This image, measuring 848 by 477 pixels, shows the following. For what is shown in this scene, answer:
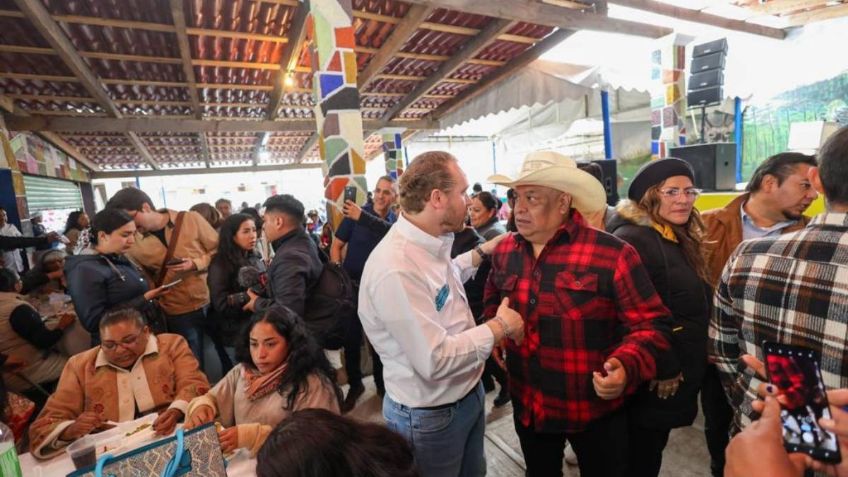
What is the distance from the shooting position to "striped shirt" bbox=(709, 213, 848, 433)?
898 millimetres

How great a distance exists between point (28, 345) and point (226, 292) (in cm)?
147

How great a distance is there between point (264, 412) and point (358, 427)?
2.99ft

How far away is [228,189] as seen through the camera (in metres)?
16.2

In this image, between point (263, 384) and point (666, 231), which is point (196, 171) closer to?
point (263, 384)

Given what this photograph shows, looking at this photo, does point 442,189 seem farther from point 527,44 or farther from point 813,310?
point 527,44

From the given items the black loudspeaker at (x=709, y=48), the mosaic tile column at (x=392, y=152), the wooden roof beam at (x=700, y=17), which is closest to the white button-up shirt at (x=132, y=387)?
the wooden roof beam at (x=700, y=17)

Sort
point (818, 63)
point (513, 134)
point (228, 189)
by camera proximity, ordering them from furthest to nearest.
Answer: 1. point (228, 189)
2. point (513, 134)
3. point (818, 63)

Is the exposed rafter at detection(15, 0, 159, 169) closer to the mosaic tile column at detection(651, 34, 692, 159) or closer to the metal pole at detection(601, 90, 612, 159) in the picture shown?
the metal pole at detection(601, 90, 612, 159)

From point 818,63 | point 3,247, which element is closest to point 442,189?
point 3,247

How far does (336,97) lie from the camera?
11.7 feet

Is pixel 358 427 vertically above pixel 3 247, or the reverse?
pixel 3 247

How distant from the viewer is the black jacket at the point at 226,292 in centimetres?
257

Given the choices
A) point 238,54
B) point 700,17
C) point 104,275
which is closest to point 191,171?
point 238,54

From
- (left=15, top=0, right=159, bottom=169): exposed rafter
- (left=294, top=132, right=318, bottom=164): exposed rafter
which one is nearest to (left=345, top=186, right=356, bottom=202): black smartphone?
(left=15, top=0, right=159, bottom=169): exposed rafter
